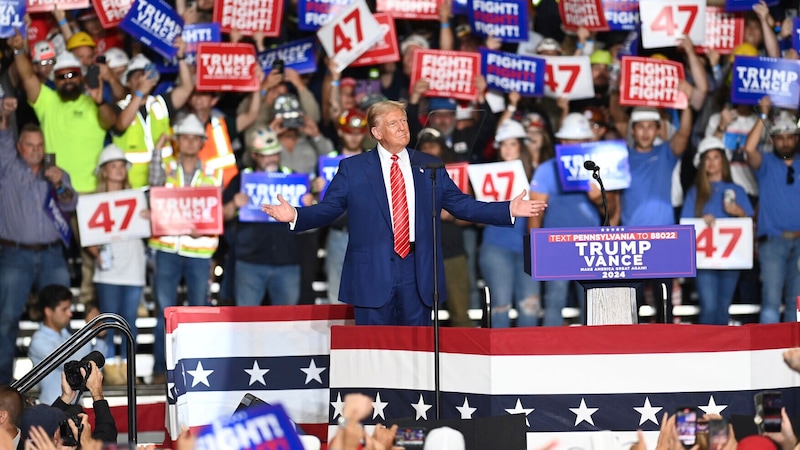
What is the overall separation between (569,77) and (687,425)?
6.06 meters

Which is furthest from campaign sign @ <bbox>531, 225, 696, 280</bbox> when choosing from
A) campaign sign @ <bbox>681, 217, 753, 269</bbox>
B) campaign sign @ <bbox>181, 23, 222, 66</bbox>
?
campaign sign @ <bbox>181, 23, 222, 66</bbox>

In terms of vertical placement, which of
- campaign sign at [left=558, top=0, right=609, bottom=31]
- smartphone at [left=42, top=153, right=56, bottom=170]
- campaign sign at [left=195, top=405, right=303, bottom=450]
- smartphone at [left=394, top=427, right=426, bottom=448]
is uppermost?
campaign sign at [left=558, top=0, right=609, bottom=31]

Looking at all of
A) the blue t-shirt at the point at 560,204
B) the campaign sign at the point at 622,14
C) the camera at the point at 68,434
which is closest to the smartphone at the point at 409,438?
the camera at the point at 68,434

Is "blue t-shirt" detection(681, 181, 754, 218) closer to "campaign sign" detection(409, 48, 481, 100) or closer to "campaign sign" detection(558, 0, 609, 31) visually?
"campaign sign" detection(558, 0, 609, 31)

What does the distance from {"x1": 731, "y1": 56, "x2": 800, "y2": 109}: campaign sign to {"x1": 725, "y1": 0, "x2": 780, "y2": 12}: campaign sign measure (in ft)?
2.07

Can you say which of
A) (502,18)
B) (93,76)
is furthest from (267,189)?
(502,18)

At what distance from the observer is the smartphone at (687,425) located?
5512 millimetres

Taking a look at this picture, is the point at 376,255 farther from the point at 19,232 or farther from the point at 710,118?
the point at 710,118

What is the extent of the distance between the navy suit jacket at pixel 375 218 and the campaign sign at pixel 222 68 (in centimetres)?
365

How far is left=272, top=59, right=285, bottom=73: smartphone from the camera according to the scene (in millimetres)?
11203

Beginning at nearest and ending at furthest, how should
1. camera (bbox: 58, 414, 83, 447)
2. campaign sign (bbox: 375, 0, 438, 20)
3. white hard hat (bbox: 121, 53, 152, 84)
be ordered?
camera (bbox: 58, 414, 83, 447)
white hard hat (bbox: 121, 53, 152, 84)
campaign sign (bbox: 375, 0, 438, 20)

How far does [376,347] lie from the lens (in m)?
6.98

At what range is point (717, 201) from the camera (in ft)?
35.5

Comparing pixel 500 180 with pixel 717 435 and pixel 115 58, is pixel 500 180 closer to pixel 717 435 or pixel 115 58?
pixel 115 58
